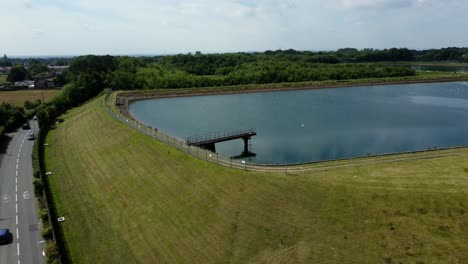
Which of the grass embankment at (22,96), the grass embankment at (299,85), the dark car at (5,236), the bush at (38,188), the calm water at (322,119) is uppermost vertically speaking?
the grass embankment at (299,85)

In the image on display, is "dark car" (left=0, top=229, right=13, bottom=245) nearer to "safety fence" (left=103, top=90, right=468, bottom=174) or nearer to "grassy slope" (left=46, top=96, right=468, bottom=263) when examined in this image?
"grassy slope" (left=46, top=96, right=468, bottom=263)

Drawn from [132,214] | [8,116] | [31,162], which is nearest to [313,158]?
[132,214]

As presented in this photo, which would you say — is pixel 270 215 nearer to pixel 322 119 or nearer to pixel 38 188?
pixel 38 188

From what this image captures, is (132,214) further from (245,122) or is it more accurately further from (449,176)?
(245,122)

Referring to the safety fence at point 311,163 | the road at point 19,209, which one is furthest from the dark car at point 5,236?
the safety fence at point 311,163

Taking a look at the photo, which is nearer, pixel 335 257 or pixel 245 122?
pixel 335 257

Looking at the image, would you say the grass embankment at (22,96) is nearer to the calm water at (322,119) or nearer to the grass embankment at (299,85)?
the grass embankment at (299,85)

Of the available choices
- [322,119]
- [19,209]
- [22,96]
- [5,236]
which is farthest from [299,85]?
[5,236]
